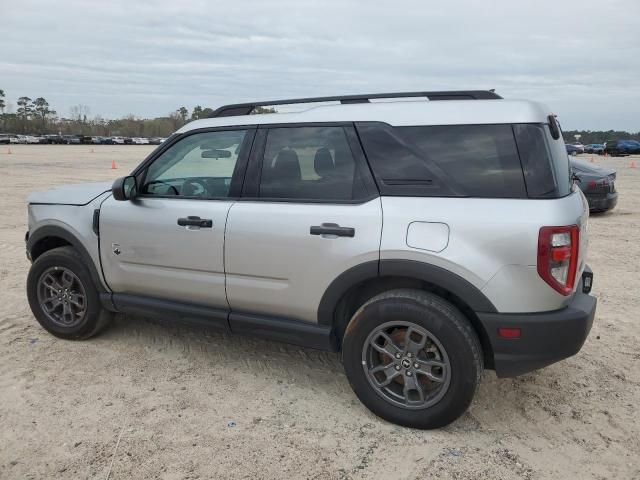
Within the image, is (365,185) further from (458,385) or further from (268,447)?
(268,447)

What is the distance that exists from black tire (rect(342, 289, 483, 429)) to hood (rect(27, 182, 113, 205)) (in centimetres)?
246

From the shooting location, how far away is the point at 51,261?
434 cm

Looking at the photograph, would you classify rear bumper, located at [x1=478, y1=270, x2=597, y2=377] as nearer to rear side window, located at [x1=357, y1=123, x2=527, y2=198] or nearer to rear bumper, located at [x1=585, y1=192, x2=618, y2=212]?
rear side window, located at [x1=357, y1=123, x2=527, y2=198]

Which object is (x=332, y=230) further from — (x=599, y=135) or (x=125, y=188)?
(x=599, y=135)

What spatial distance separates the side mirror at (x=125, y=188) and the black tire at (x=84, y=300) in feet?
2.51

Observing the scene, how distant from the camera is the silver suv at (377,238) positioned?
2846mm

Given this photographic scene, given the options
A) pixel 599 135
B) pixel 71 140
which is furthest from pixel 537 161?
pixel 599 135

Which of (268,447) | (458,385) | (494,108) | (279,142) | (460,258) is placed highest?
(494,108)

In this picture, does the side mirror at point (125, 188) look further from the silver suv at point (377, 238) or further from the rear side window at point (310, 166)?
the rear side window at point (310, 166)

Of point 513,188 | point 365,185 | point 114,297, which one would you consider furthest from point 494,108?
point 114,297

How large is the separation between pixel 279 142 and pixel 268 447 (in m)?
1.94

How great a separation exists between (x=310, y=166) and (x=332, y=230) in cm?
55

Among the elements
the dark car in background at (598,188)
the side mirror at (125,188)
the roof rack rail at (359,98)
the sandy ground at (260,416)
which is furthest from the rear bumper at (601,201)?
the side mirror at (125,188)

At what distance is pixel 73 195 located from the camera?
4.36 meters
